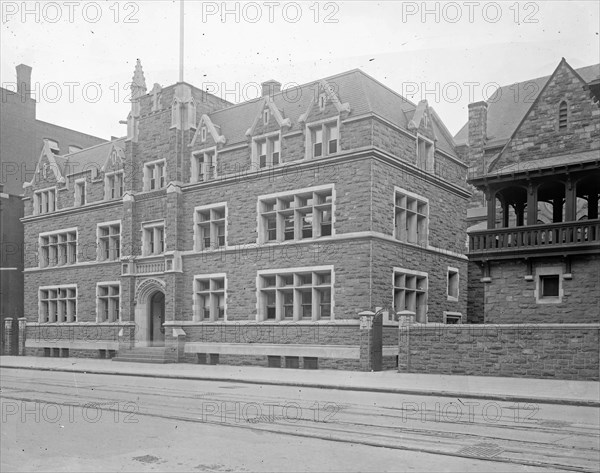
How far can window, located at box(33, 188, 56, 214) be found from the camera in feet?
132

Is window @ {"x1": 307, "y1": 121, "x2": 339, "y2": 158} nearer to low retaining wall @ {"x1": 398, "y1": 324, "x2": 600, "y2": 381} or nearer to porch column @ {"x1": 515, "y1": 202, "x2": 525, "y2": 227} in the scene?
porch column @ {"x1": 515, "y1": 202, "x2": 525, "y2": 227}

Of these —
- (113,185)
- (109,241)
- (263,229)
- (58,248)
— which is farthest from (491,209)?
(58,248)

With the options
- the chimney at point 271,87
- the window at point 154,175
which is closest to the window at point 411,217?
the chimney at point 271,87

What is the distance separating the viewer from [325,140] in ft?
88.8

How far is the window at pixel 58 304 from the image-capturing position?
38031 mm

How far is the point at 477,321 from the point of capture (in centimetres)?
3497

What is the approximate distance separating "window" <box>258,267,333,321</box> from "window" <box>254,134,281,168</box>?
4897mm

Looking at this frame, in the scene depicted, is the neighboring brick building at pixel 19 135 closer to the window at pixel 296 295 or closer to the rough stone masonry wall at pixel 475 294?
the window at pixel 296 295

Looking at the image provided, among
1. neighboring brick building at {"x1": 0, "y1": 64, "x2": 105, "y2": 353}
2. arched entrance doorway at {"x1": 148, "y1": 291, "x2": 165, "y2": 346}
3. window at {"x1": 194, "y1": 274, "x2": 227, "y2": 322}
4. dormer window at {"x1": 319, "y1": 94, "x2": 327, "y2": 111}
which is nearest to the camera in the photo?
dormer window at {"x1": 319, "y1": 94, "x2": 327, "y2": 111}

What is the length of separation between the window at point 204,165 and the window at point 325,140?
18.6ft

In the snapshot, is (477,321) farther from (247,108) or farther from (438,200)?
(247,108)

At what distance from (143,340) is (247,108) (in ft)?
42.3

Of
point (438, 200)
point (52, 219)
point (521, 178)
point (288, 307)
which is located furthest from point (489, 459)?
point (52, 219)

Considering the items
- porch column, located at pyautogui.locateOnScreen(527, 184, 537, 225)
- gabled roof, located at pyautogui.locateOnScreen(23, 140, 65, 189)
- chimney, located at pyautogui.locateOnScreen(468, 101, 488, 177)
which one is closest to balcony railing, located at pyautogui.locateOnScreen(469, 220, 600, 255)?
porch column, located at pyautogui.locateOnScreen(527, 184, 537, 225)
